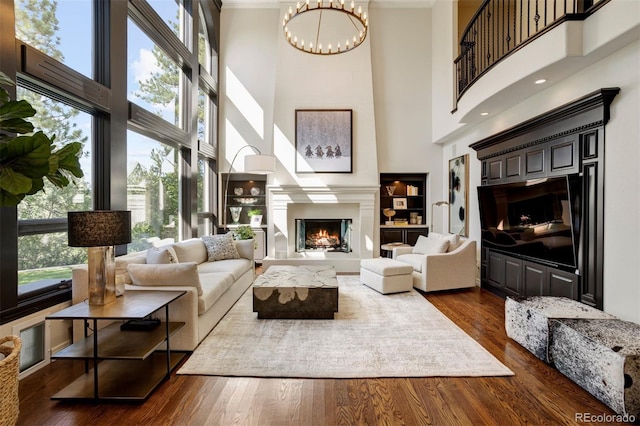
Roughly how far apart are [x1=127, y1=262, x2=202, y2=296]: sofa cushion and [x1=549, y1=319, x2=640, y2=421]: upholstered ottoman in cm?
310

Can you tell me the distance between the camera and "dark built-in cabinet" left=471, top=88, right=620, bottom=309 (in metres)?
3.12

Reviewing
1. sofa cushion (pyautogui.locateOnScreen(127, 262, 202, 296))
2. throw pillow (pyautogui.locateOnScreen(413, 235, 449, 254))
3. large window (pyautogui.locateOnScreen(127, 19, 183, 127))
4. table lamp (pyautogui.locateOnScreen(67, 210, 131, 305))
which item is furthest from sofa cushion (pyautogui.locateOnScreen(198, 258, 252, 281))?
throw pillow (pyautogui.locateOnScreen(413, 235, 449, 254))

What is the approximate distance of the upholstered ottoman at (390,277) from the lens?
4.81 m

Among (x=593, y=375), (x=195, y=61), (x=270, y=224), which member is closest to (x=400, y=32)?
(x=195, y=61)

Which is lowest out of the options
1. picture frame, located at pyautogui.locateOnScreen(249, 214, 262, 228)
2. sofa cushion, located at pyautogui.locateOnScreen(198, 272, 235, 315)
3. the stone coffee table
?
the stone coffee table

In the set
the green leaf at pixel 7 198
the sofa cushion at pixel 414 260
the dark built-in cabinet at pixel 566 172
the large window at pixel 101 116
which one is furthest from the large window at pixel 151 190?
the dark built-in cabinet at pixel 566 172

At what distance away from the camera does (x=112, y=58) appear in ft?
11.6

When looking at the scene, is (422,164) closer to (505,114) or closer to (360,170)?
(360,170)

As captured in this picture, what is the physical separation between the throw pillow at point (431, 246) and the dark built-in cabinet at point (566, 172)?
0.77 m

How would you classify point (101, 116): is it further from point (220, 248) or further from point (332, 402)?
point (332, 402)

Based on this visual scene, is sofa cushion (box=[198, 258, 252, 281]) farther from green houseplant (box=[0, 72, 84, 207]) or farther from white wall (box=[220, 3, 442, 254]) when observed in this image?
green houseplant (box=[0, 72, 84, 207])

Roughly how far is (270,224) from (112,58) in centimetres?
415

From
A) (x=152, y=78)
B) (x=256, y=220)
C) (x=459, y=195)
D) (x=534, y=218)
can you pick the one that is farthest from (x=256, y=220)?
(x=534, y=218)

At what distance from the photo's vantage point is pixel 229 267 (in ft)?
14.6
